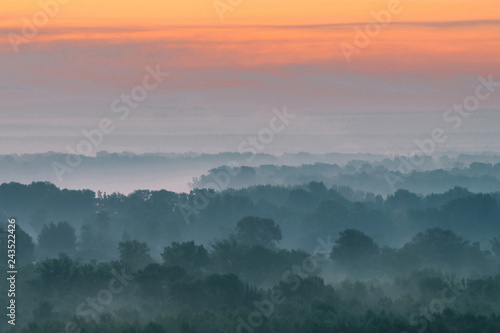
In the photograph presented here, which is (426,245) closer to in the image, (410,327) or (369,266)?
(369,266)

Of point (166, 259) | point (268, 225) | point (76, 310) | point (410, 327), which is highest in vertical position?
point (268, 225)

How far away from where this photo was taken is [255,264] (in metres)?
103

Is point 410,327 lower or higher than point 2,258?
lower

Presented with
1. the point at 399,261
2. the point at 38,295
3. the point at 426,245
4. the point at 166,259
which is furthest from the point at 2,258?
the point at 426,245

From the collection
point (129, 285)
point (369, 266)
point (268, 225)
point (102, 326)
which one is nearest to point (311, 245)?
point (268, 225)

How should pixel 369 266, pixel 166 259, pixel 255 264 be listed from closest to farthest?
1. pixel 166 259
2. pixel 255 264
3. pixel 369 266

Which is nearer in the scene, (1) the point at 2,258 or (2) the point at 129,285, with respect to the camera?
(2) the point at 129,285

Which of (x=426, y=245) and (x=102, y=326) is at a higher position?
(x=426, y=245)

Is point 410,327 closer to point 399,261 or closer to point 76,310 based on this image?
point 76,310

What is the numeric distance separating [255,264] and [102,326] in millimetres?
45821

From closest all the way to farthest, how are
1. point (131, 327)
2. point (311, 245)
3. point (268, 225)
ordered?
point (131, 327) < point (268, 225) < point (311, 245)

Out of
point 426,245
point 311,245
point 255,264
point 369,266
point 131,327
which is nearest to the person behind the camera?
point 131,327

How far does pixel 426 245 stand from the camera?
416ft

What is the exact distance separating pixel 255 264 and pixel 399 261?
18323 millimetres
